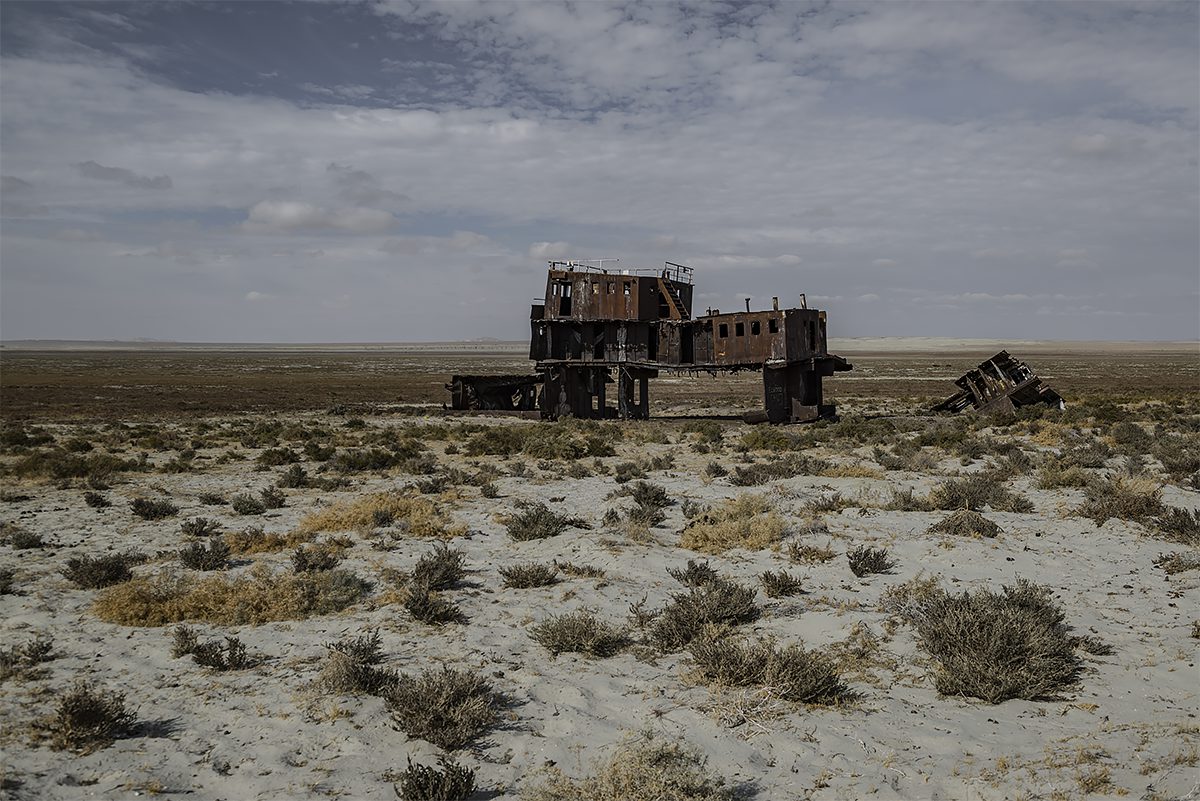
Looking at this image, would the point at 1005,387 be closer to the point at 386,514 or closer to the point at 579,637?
the point at 386,514

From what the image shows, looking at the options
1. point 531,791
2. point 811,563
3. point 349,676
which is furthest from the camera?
point 811,563

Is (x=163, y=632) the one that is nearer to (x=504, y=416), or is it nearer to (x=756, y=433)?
(x=756, y=433)

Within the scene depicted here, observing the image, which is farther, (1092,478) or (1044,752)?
(1092,478)

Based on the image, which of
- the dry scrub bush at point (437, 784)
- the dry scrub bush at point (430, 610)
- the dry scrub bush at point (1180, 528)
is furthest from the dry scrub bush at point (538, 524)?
the dry scrub bush at point (1180, 528)

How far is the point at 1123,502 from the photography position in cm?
1283

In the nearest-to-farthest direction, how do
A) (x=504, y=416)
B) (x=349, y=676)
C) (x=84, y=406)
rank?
(x=349, y=676), (x=504, y=416), (x=84, y=406)

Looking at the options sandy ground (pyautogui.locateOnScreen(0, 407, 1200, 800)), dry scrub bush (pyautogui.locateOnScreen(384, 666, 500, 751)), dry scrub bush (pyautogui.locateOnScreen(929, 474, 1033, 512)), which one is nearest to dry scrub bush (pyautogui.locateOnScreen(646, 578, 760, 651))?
sandy ground (pyautogui.locateOnScreen(0, 407, 1200, 800))

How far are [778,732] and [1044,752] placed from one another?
6.47 feet

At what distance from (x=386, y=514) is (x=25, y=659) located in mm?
6172

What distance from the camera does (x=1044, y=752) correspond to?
18.9ft

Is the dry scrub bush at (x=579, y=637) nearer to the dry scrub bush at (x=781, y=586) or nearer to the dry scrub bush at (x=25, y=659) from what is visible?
the dry scrub bush at (x=781, y=586)

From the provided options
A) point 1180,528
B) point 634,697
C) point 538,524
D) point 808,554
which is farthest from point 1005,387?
point 634,697

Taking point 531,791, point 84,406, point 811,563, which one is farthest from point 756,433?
point 84,406

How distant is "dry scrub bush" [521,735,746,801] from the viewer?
17.3 ft
